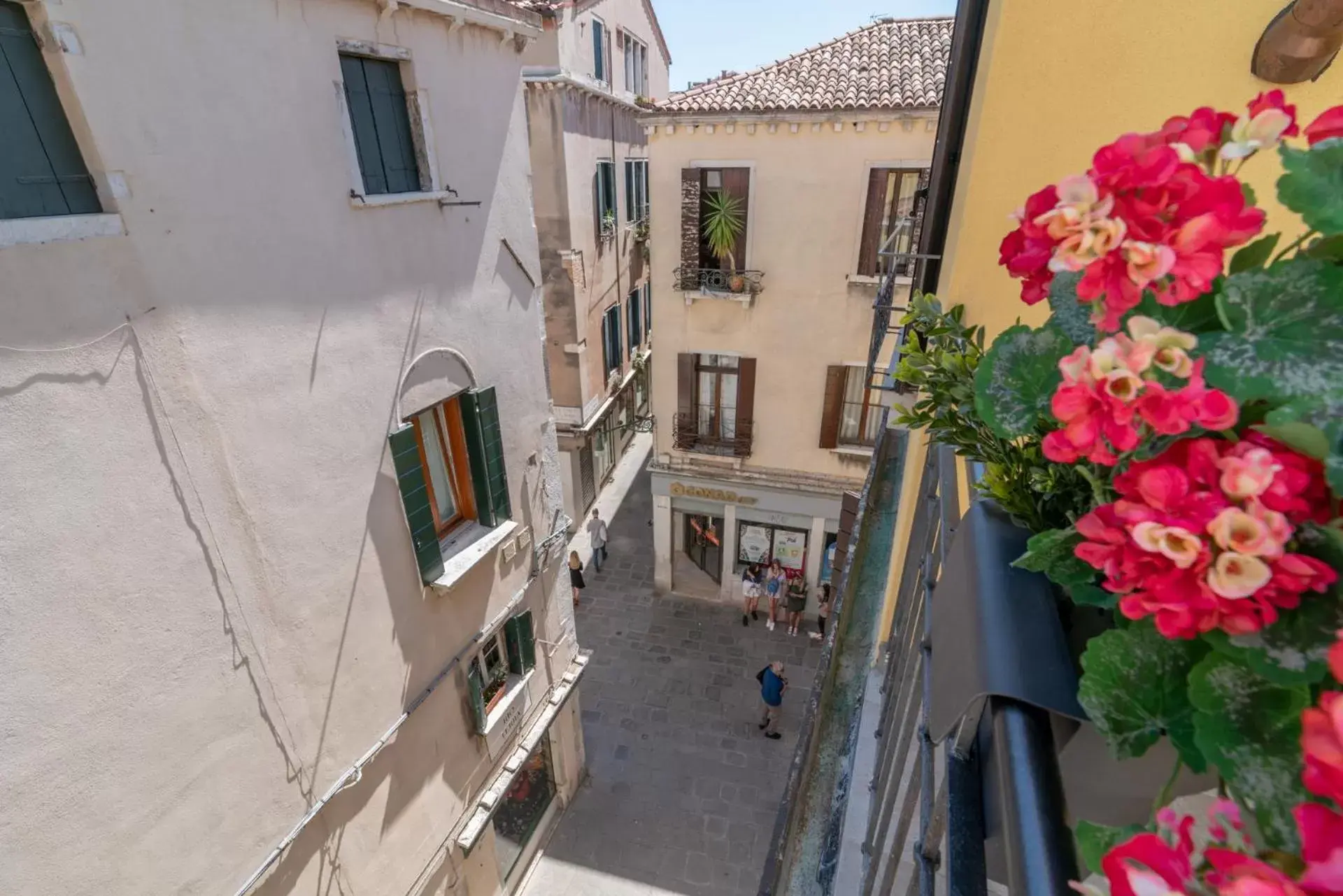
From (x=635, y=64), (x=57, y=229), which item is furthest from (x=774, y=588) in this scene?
(x=635, y=64)

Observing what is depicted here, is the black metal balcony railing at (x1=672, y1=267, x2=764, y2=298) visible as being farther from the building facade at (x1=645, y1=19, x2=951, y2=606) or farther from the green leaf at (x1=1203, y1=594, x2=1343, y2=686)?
the green leaf at (x1=1203, y1=594, x2=1343, y2=686)

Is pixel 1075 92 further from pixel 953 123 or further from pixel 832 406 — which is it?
pixel 832 406

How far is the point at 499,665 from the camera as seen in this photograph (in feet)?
23.4

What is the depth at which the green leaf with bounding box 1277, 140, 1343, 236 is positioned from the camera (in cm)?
71

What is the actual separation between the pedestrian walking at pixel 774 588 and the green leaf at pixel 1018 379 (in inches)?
436

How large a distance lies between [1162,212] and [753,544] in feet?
39.2

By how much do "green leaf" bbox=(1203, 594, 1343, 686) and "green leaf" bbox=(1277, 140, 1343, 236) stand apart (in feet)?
1.33

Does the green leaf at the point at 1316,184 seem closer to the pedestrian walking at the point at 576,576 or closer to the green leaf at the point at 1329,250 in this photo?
the green leaf at the point at 1329,250

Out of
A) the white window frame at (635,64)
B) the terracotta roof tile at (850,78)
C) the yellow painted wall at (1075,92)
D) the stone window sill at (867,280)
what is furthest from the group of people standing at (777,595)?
the white window frame at (635,64)

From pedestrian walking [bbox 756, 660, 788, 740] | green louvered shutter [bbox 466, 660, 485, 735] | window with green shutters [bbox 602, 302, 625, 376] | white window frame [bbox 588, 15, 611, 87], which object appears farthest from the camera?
window with green shutters [bbox 602, 302, 625, 376]

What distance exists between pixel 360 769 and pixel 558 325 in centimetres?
915

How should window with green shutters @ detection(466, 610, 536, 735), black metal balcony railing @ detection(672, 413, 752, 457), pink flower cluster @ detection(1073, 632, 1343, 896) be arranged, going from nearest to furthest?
pink flower cluster @ detection(1073, 632, 1343, 896), window with green shutters @ detection(466, 610, 536, 735), black metal balcony railing @ detection(672, 413, 752, 457)

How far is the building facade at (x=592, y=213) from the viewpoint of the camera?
11.4m

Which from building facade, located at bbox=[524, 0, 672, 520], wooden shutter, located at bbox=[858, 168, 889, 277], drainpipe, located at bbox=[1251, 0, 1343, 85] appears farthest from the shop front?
drainpipe, located at bbox=[1251, 0, 1343, 85]
